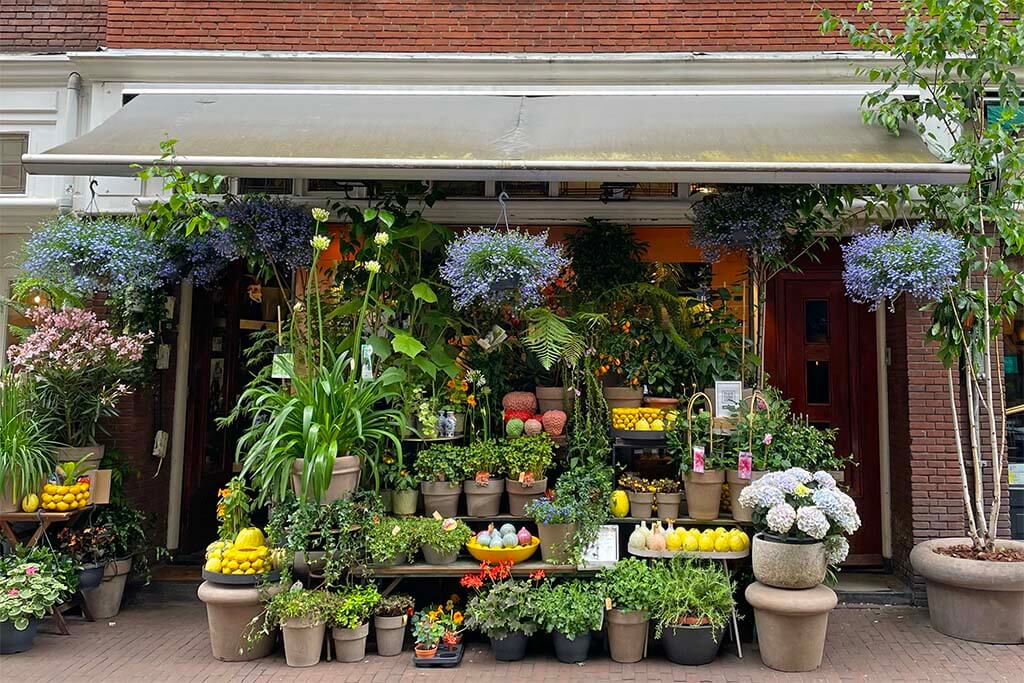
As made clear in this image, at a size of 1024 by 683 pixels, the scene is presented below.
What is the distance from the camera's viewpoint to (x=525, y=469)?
5730 millimetres

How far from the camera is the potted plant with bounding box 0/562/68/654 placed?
17.5 feet

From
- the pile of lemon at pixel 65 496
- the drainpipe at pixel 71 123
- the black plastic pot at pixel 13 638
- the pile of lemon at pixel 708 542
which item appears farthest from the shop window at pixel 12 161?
the pile of lemon at pixel 708 542

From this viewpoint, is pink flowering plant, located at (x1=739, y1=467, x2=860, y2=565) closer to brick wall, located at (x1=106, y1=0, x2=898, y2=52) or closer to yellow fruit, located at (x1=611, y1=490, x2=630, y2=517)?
yellow fruit, located at (x1=611, y1=490, x2=630, y2=517)

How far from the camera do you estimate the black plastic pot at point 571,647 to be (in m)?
5.18

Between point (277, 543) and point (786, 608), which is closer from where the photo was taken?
point (786, 608)

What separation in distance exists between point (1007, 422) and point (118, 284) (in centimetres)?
812

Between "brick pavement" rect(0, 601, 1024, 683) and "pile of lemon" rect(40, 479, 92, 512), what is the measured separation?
1.04 m

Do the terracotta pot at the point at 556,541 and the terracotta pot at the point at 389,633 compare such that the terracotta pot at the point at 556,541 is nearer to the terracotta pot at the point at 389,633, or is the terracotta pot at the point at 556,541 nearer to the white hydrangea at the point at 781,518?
the terracotta pot at the point at 389,633

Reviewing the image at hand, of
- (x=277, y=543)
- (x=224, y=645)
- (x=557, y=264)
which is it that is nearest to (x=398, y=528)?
(x=277, y=543)

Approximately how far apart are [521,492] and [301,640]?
191 cm

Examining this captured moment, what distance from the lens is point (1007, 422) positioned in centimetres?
688

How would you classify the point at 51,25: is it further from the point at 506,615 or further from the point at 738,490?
the point at 738,490

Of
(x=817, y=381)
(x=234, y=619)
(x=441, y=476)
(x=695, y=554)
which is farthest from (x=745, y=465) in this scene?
(x=234, y=619)

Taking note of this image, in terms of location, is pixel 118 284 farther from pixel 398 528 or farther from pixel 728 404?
pixel 728 404
